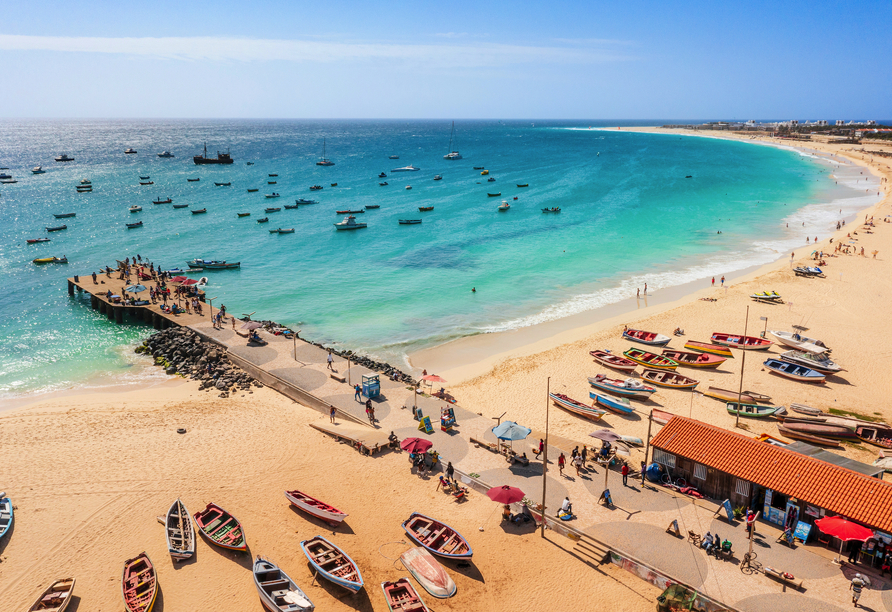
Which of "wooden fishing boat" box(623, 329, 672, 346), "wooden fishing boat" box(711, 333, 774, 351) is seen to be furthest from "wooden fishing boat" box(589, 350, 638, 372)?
"wooden fishing boat" box(711, 333, 774, 351)

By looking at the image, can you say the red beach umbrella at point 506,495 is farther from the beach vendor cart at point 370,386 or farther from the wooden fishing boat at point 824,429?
the wooden fishing boat at point 824,429

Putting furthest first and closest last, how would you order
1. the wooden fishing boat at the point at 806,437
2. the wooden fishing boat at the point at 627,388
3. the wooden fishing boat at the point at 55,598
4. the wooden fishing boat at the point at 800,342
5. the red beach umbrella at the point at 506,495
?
1. the wooden fishing boat at the point at 800,342
2. the wooden fishing boat at the point at 627,388
3. the wooden fishing boat at the point at 806,437
4. the red beach umbrella at the point at 506,495
5. the wooden fishing boat at the point at 55,598

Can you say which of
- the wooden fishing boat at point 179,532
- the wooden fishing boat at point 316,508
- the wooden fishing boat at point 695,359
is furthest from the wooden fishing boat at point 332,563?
the wooden fishing boat at point 695,359

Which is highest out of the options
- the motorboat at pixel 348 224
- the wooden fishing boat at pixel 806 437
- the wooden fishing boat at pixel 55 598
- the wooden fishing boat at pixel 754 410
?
the motorboat at pixel 348 224

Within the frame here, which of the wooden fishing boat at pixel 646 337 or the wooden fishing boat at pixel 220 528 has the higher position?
the wooden fishing boat at pixel 646 337

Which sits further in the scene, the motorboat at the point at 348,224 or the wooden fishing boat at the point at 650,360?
the motorboat at the point at 348,224

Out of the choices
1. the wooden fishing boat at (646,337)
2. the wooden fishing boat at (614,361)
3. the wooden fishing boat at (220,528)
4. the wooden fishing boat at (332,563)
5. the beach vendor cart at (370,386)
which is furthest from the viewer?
the wooden fishing boat at (646,337)

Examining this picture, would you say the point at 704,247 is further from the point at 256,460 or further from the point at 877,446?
the point at 256,460
